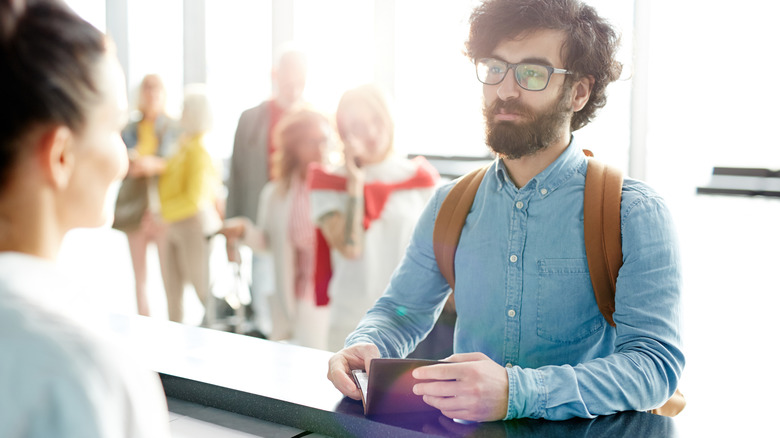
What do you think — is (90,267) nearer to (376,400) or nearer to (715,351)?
(715,351)

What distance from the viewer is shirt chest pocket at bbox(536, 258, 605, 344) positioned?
1543 mm

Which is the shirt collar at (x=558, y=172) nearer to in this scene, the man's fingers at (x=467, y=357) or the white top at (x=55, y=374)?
the man's fingers at (x=467, y=357)

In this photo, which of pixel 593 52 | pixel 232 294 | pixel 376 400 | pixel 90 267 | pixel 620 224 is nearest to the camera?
pixel 376 400

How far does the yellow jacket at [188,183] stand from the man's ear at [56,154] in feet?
14.2

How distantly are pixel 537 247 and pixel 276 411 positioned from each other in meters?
0.68

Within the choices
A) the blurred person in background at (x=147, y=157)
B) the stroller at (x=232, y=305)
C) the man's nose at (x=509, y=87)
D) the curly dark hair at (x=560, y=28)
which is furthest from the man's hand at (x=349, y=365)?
the blurred person in background at (x=147, y=157)

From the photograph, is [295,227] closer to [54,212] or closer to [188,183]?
[188,183]

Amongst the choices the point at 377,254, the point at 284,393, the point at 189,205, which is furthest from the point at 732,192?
the point at 189,205

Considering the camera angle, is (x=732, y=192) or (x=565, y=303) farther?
(x=732, y=192)

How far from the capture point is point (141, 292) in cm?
539

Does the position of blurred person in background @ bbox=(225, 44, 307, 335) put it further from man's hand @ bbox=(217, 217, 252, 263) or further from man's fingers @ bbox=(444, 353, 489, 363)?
man's fingers @ bbox=(444, 353, 489, 363)

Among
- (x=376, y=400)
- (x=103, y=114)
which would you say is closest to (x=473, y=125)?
(x=376, y=400)

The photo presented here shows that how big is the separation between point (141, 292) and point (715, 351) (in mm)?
4039

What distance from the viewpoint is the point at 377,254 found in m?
3.40
